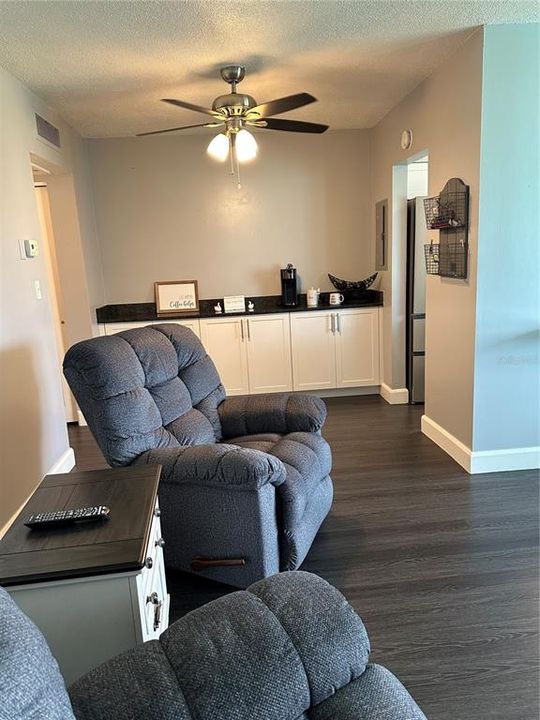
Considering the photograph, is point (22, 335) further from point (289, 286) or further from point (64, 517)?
point (289, 286)

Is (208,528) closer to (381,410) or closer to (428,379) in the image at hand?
(428,379)

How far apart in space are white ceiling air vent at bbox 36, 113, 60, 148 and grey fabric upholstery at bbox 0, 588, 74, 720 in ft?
11.0

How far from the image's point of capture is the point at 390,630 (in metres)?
1.84

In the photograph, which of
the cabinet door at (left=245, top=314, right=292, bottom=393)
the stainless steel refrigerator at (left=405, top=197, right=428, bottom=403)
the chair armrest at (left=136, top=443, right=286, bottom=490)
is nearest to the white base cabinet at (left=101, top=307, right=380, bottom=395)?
the cabinet door at (left=245, top=314, right=292, bottom=393)

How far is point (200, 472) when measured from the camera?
193 cm

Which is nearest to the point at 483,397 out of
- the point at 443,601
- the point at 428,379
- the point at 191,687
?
the point at 428,379

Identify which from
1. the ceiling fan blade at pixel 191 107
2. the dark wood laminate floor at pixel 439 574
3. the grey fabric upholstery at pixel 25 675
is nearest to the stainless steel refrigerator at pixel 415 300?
the dark wood laminate floor at pixel 439 574

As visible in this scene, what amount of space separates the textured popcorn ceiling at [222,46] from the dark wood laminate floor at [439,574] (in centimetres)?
252

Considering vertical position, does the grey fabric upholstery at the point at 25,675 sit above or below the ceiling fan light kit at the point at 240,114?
below

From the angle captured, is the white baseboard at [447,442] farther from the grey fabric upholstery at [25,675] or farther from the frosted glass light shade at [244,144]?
the grey fabric upholstery at [25,675]

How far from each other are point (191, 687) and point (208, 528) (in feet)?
3.68

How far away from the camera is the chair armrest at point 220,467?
6.09ft

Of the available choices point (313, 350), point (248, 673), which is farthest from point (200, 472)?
point (313, 350)

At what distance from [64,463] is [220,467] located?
194cm
